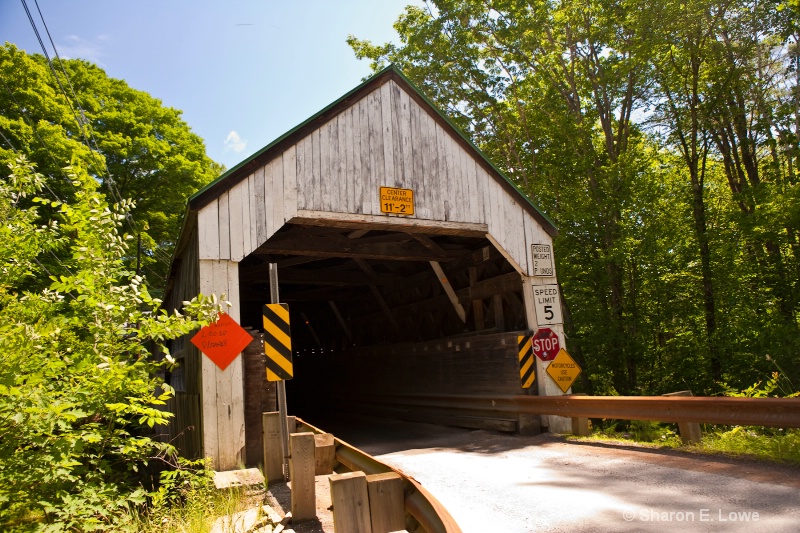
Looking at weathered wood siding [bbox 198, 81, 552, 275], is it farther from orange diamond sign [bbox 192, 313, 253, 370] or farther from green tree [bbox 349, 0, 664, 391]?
green tree [bbox 349, 0, 664, 391]

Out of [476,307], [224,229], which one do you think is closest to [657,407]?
[476,307]

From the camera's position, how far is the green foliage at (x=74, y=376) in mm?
4480

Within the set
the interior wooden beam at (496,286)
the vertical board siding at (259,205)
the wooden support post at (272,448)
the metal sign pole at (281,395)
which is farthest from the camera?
the interior wooden beam at (496,286)

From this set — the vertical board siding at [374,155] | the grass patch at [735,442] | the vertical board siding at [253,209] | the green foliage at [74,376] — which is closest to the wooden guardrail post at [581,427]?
the grass patch at [735,442]

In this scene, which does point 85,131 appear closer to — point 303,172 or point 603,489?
point 303,172

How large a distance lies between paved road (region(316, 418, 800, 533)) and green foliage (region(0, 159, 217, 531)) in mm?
2891

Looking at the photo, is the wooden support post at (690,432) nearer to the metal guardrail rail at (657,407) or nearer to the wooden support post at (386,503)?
the metal guardrail rail at (657,407)

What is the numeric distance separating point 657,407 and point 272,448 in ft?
14.7

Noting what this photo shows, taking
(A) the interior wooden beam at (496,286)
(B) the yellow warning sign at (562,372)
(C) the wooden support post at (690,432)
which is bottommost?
(C) the wooden support post at (690,432)

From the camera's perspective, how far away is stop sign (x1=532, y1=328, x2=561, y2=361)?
9.72 m

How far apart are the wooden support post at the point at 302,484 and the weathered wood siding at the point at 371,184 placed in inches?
146

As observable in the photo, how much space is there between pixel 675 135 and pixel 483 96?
20.2ft

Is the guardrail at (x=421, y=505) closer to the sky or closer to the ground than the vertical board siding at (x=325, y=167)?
closer to the ground

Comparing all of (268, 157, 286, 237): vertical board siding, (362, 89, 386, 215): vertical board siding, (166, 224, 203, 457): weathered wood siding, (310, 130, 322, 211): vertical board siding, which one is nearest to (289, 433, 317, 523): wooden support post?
(166, 224, 203, 457): weathered wood siding
